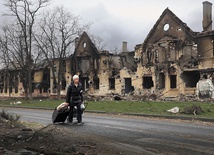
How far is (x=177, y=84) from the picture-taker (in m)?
36.0

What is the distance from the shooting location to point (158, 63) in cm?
3853

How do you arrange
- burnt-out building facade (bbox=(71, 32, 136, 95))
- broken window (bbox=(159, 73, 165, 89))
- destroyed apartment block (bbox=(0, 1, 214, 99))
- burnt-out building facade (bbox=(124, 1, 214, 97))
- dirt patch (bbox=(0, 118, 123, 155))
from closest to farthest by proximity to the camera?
dirt patch (bbox=(0, 118, 123, 155)), burnt-out building facade (bbox=(124, 1, 214, 97)), destroyed apartment block (bbox=(0, 1, 214, 99)), broken window (bbox=(159, 73, 165, 89)), burnt-out building facade (bbox=(71, 32, 136, 95))

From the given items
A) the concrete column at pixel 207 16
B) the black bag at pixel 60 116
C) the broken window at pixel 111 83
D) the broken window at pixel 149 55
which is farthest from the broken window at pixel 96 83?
the black bag at pixel 60 116

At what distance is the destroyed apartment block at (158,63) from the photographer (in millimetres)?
34656

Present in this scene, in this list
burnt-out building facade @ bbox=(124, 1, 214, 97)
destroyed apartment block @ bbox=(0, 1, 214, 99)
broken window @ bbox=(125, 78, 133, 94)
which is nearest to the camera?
burnt-out building facade @ bbox=(124, 1, 214, 97)

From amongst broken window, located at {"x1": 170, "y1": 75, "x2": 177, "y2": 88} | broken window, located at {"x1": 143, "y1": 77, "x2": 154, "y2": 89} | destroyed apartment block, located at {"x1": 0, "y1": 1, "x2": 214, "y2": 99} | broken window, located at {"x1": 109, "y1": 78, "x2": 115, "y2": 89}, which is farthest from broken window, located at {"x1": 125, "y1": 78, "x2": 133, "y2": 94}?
broken window, located at {"x1": 170, "y1": 75, "x2": 177, "y2": 88}

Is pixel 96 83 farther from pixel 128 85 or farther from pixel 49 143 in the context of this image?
pixel 49 143

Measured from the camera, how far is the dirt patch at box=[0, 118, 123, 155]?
7.50 meters

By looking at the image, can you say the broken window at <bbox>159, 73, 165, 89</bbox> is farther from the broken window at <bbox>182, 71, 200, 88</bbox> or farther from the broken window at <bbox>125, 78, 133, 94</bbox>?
the broken window at <bbox>125, 78, 133, 94</bbox>

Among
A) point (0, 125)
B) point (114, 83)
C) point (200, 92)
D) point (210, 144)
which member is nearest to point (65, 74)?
point (114, 83)

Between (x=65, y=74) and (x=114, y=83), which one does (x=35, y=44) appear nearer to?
(x=65, y=74)

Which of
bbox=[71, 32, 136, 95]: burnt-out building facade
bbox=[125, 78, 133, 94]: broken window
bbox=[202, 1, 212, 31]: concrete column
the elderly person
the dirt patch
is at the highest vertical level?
bbox=[202, 1, 212, 31]: concrete column

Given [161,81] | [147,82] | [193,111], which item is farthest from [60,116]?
[147,82]

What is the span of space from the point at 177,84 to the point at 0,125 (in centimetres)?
2700
